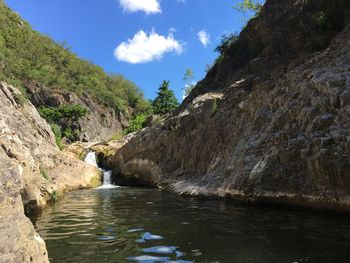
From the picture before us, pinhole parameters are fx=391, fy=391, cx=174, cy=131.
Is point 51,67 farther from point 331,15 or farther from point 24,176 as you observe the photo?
point 24,176

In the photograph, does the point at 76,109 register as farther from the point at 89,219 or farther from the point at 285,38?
the point at 89,219

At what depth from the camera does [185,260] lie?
20.8ft

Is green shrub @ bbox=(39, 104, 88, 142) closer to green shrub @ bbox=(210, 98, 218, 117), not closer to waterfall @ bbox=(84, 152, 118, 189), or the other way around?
waterfall @ bbox=(84, 152, 118, 189)

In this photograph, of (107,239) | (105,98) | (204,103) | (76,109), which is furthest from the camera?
(105,98)

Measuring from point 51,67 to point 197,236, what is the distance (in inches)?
3317

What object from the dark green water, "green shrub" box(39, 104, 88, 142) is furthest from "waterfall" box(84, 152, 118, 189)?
"green shrub" box(39, 104, 88, 142)

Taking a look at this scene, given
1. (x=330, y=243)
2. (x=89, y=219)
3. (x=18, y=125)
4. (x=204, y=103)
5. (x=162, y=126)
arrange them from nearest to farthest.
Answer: (x=330, y=243) → (x=89, y=219) → (x=18, y=125) → (x=204, y=103) → (x=162, y=126)

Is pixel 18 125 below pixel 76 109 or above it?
below

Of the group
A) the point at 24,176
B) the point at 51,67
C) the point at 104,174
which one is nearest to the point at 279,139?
the point at 24,176

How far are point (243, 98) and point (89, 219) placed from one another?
12098 mm

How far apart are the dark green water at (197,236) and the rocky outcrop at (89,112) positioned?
2339 inches

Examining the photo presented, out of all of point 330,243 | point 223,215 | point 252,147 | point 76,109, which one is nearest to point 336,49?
point 252,147

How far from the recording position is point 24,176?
1223 cm

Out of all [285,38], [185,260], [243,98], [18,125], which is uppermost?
[285,38]
